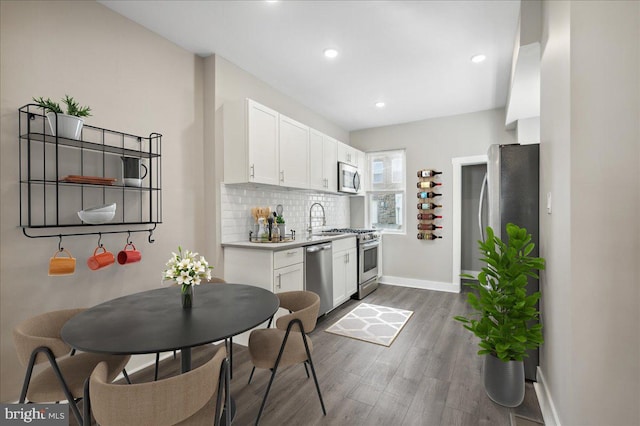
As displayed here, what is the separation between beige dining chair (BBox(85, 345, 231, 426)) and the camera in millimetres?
1037

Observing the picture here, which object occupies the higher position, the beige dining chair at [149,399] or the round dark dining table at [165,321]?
the round dark dining table at [165,321]

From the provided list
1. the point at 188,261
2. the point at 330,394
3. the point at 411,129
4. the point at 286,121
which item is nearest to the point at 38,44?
the point at 188,261

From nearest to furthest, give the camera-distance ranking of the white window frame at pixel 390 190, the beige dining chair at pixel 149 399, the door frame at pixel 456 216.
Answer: the beige dining chair at pixel 149 399
the door frame at pixel 456 216
the white window frame at pixel 390 190

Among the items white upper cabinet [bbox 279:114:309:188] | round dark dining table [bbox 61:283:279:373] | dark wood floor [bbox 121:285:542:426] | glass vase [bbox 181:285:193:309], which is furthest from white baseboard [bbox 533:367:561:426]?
white upper cabinet [bbox 279:114:309:188]

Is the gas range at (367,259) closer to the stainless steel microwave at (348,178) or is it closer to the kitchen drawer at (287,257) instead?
the stainless steel microwave at (348,178)

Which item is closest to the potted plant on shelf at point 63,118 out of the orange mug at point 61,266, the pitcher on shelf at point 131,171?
the pitcher on shelf at point 131,171

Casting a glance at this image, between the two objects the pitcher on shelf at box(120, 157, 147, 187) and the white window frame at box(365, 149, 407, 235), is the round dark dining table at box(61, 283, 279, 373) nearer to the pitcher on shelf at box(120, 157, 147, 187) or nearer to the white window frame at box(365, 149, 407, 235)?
the pitcher on shelf at box(120, 157, 147, 187)

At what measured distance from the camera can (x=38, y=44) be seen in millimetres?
1975

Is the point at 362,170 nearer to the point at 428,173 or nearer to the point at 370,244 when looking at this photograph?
the point at 428,173

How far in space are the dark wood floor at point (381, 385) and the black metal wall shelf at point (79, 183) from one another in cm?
128

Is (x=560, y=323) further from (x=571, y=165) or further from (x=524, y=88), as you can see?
(x=524, y=88)

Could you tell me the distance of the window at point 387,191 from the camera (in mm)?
5377

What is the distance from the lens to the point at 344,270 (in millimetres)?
4102

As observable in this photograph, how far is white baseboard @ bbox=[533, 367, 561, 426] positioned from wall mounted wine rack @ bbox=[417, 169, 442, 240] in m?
2.87
